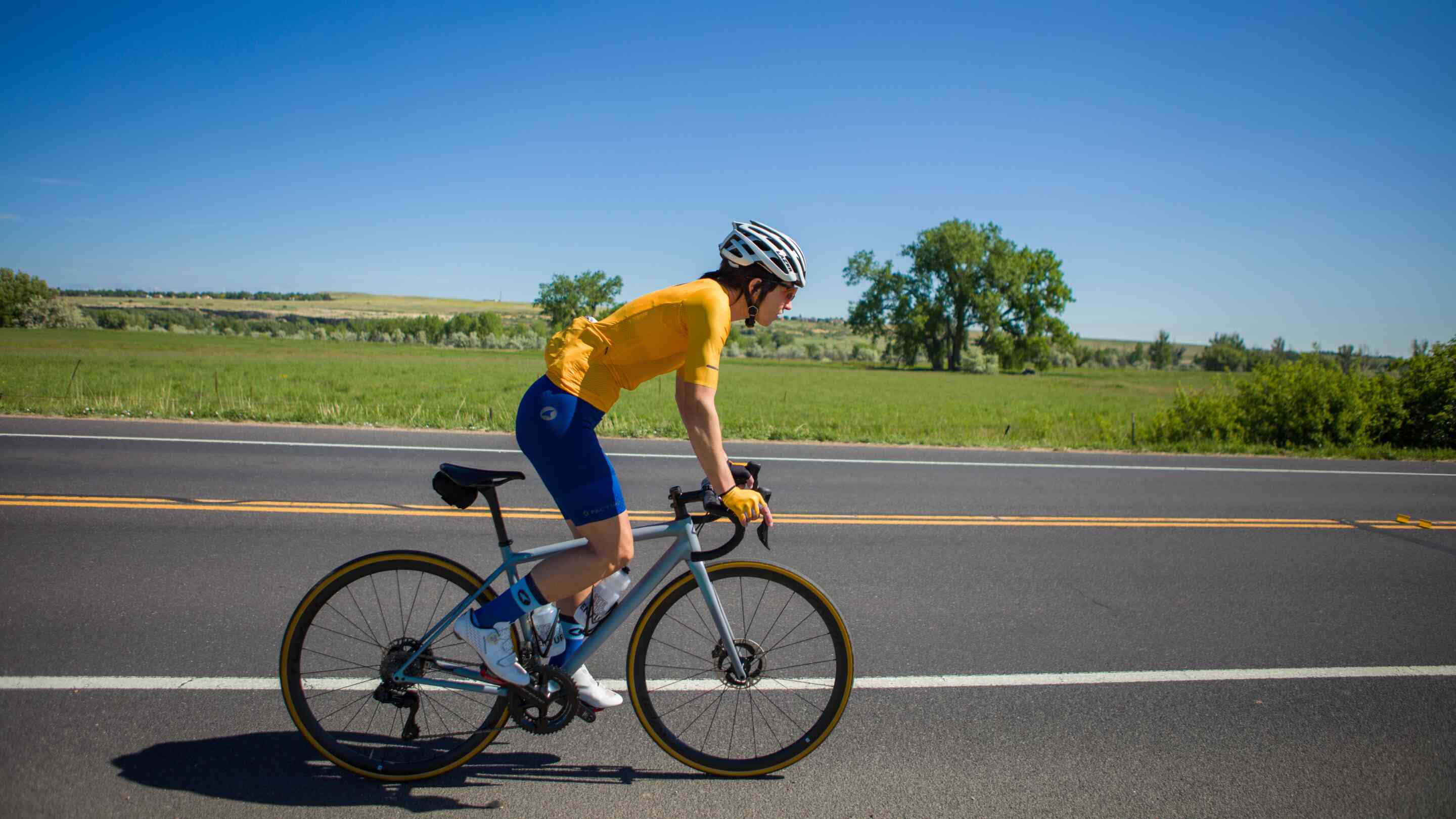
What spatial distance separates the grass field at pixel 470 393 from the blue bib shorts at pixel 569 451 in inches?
389

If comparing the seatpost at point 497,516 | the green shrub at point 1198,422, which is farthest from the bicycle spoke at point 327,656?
the green shrub at point 1198,422

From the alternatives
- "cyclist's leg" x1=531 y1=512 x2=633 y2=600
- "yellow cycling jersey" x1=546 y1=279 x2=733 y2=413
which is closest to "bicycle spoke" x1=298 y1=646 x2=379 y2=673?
"cyclist's leg" x1=531 y1=512 x2=633 y2=600

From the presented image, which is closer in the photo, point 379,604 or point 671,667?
point 379,604

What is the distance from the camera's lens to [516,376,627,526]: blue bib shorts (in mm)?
2635

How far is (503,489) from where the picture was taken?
789cm

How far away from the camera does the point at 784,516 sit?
710cm

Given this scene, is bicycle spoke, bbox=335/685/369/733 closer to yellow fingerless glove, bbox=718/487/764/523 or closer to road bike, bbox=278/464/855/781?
road bike, bbox=278/464/855/781

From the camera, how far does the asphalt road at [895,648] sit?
2818mm

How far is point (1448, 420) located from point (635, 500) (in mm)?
17121

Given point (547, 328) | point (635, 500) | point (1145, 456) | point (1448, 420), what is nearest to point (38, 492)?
point (635, 500)

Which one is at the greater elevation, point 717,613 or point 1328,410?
point 1328,410

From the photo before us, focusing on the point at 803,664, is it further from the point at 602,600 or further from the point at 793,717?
the point at 602,600

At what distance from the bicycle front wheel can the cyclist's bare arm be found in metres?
0.45

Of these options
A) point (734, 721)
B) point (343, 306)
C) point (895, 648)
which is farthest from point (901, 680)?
point (343, 306)
